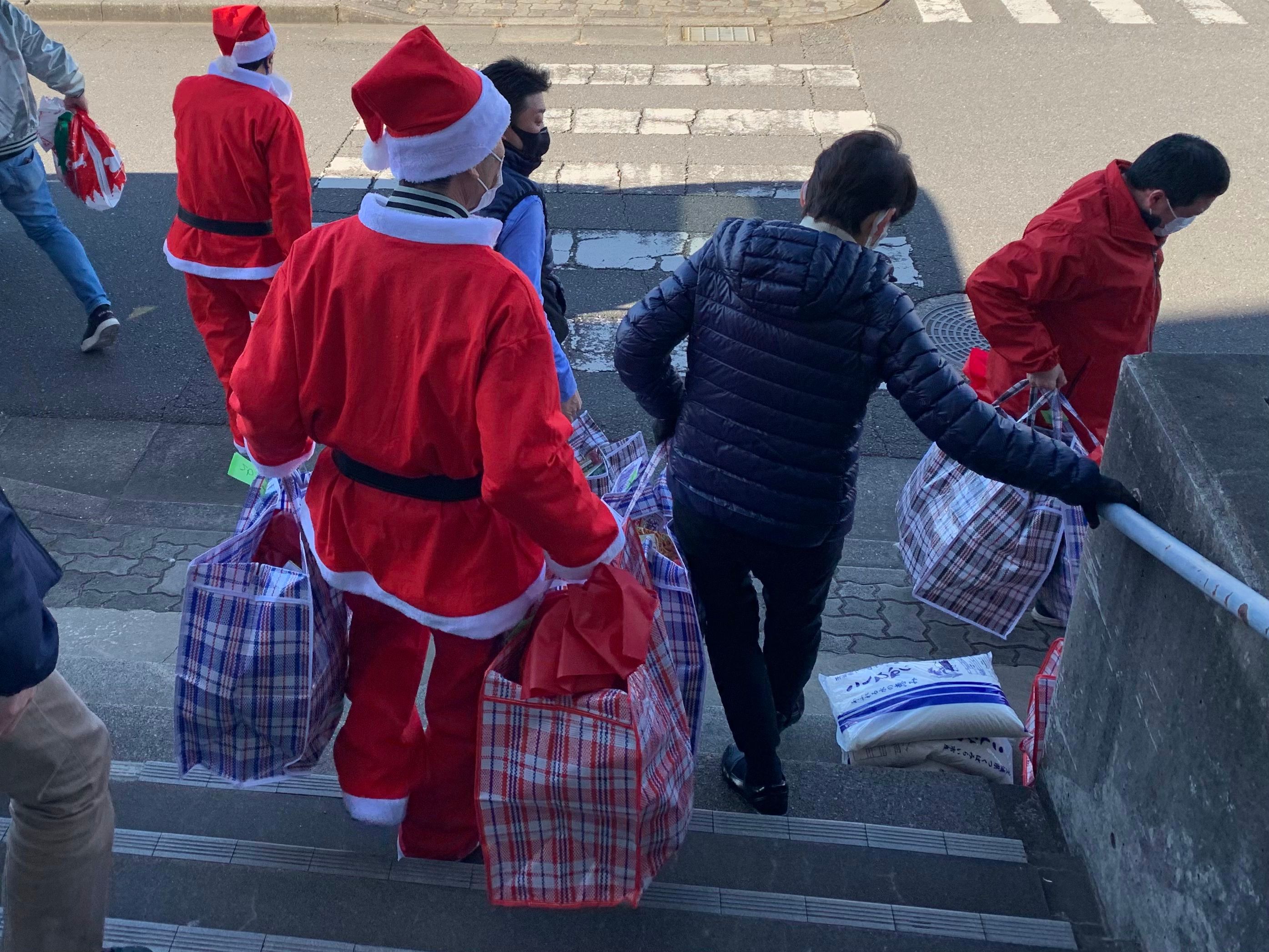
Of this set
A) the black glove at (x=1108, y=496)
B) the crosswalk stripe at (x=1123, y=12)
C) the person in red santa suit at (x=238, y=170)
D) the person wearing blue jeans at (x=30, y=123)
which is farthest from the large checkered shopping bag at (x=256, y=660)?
the crosswalk stripe at (x=1123, y=12)

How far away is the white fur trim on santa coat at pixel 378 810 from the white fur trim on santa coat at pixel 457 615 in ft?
1.36

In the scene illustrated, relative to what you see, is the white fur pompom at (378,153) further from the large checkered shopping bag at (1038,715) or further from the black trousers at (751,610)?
the large checkered shopping bag at (1038,715)

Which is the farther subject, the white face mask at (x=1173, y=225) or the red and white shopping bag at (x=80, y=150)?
the red and white shopping bag at (x=80, y=150)

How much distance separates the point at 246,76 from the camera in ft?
13.3

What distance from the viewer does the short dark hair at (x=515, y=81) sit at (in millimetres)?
3385

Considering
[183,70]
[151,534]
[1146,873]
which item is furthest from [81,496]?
[183,70]

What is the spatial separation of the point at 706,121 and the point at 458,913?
7109 mm

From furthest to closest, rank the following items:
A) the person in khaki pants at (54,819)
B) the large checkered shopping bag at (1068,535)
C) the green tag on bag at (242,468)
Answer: the large checkered shopping bag at (1068,535)
the green tag on bag at (242,468)
the person in khaki pants at (54,819)

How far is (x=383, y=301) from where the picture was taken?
214 cm

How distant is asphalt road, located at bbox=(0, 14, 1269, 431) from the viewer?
584 cm

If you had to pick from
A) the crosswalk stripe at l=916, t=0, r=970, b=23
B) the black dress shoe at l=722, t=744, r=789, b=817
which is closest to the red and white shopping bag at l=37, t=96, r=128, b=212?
the black dress shoe at l=722, t=744, r=789, b=817

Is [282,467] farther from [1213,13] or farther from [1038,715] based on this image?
[1213,13]

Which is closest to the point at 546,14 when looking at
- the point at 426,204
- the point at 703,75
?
the point at 703,75

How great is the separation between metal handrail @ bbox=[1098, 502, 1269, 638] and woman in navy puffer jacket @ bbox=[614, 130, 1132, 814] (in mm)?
92
